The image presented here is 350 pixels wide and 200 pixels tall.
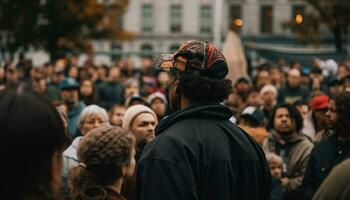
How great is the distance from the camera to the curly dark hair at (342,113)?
729cm

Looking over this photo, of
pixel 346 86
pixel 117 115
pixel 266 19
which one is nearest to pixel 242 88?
pixel 346 86

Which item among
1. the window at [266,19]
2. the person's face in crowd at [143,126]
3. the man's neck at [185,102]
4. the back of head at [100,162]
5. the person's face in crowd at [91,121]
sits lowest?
the window at [266,19]

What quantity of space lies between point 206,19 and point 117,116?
63.7 m

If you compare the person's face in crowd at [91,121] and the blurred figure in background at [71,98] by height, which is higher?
the person's face in crowd at [91,121]

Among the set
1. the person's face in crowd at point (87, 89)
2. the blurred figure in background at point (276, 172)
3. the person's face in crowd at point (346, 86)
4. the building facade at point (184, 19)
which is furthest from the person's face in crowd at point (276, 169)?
the building facade at point (184, 19)

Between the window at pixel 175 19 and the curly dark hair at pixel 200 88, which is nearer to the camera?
the curly dark hair at pixel 200 88

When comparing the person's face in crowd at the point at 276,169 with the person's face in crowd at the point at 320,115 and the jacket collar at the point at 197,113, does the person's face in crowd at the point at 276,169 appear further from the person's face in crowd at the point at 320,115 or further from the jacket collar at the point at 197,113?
the jacket collar at the point at 197,113

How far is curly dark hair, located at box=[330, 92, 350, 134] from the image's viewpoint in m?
7.29

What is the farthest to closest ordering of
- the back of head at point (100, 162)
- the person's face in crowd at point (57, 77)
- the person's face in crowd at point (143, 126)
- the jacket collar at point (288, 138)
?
the person's face in crowd at point (57, 77) < the jacket collar at point (288, 138) < the person's face in crowd at point (143, 126) < the back of head at point (100, 162)

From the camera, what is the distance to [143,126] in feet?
25.5

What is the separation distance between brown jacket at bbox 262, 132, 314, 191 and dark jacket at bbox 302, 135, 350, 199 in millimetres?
950

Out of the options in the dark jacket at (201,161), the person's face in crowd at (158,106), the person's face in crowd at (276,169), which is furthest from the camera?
the person's face in crowd at (158,106)

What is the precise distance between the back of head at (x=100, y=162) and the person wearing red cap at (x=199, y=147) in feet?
0.64

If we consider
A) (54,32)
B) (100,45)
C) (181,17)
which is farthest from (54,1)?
(181,17)
